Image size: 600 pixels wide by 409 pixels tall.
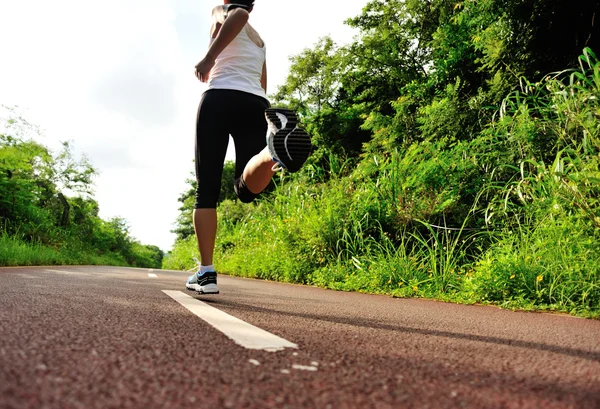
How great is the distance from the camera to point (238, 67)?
3635mm

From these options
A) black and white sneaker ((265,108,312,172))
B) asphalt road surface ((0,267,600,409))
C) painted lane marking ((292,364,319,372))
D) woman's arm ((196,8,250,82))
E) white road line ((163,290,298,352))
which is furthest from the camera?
woman's arm ((196,8,250,82))

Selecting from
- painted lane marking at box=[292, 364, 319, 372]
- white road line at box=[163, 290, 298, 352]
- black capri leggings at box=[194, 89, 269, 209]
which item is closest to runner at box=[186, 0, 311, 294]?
black capri leggings at box=[194, 89, 269, 209]

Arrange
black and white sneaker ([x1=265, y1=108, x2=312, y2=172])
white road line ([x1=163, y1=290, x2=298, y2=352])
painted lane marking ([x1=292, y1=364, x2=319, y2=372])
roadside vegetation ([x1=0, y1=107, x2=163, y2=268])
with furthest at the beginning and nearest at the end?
roadside vegetation ([x1=0, y1=107, x2=163, y2=268]), black and white sneaker ([x1=265, y1=108, x2=312, y2=172]), white road line ([x1=163, y1=290, x2=298, y2=352]), painted lane marking ([x1=292, y1=364, x2=319, y2=372])

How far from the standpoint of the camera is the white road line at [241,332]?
5.39 feet

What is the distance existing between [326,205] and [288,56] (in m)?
26.1

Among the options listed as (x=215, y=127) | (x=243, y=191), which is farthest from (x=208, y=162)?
(x=243, y=191)

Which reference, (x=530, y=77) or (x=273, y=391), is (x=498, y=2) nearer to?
(x=530, y=77)

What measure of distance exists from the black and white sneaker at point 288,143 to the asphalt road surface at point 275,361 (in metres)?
1.00

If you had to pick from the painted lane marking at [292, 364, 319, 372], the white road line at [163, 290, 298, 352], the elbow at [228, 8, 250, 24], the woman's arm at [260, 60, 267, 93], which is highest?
the elbow at [228, 8, 250, 24]

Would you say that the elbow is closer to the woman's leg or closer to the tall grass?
the woman's leg

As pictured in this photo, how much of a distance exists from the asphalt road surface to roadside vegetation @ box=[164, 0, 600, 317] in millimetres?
1347

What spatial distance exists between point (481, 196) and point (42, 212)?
14782 millimetres

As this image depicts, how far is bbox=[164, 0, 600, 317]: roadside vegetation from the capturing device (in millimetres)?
3824

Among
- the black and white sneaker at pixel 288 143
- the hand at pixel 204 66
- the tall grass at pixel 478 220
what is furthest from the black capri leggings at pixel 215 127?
the tall grass at pixel 478 220
